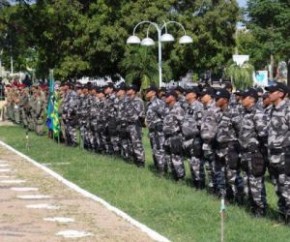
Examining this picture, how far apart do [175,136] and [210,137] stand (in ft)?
7.40

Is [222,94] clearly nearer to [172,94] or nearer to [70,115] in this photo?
[172,94]

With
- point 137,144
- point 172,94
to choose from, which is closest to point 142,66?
point 137,144

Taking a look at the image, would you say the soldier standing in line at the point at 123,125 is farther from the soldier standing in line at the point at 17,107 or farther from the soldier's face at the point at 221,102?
the soldier standing in line at the point at 17,107

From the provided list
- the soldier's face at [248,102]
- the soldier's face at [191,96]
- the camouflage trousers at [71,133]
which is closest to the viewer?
the soldier's face at [248,102]

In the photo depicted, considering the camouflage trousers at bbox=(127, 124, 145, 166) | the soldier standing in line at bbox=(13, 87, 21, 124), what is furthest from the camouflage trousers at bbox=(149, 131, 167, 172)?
the soldier standing in line at bbox=(13, 87, 21, 124)

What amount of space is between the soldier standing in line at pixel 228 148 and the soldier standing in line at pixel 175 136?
1920 mm

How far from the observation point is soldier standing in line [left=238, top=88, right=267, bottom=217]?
10477 mm

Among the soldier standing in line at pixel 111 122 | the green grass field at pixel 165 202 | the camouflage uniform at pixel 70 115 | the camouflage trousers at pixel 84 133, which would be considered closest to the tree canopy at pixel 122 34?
the camouflage uniform at pixel 70 115

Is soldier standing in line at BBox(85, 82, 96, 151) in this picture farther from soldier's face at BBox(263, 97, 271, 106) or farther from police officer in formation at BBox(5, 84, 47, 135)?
soldier's face at BBox(263, 97, 271, 106)

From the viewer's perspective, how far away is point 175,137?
14.4 meters

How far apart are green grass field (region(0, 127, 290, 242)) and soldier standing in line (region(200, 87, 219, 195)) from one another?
0.30m

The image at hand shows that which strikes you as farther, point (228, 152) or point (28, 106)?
point (28, 106)

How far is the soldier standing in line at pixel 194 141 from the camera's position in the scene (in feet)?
43.1

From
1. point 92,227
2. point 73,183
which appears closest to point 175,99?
point 73,183
